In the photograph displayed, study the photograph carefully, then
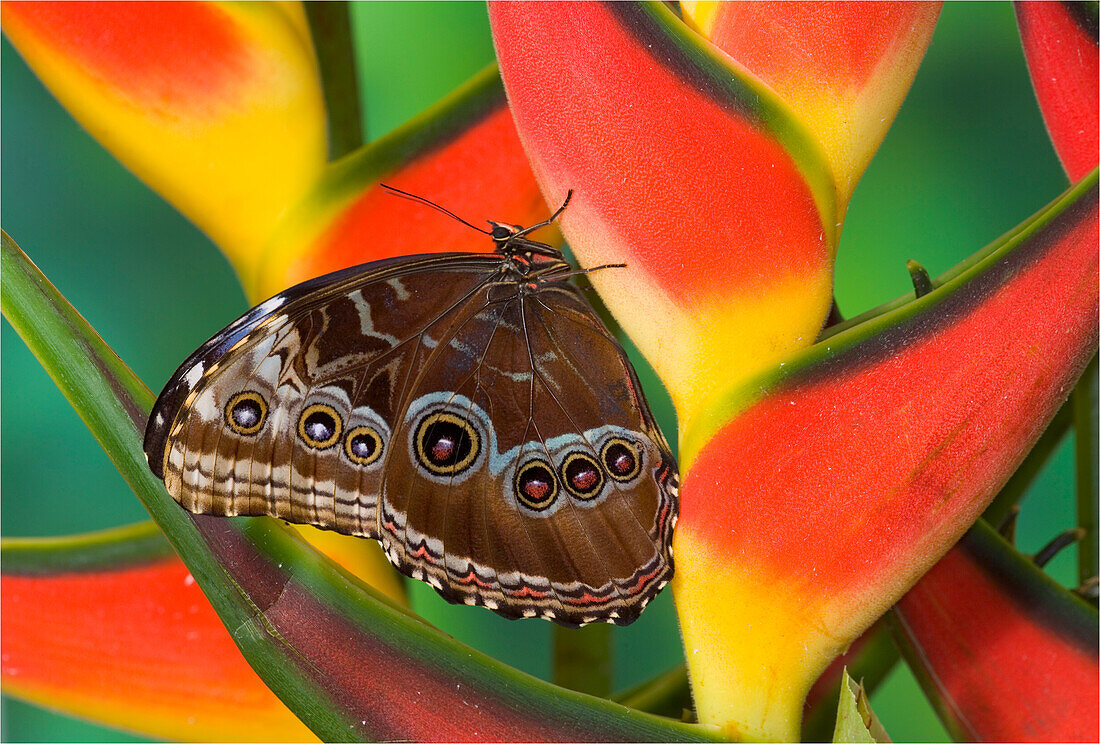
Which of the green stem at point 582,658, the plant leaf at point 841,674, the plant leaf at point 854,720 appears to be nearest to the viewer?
the plant leaf at point 854,720

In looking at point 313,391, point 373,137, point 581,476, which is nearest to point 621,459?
point 581,476

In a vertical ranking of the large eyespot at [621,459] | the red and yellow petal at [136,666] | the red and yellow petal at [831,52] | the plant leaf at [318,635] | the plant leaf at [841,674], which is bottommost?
the red and yellow petal at [136,666]

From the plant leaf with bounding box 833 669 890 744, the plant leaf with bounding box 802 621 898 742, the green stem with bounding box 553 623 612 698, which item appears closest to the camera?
the plant leaf with bounding box 833 669 890 744

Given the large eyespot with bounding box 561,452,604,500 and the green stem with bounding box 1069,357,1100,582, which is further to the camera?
the green stem with bounding box 1069,357,1100,582

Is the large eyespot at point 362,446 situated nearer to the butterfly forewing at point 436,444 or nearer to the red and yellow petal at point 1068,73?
the butterfly forewing at point 436,444

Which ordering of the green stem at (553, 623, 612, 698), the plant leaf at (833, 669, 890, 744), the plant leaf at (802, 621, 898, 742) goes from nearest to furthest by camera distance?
1. the plant leaf at (833, 669, 890, 744)
2. the plant leaf at (802, 621, 898, 742)
3. the green stem at (553, 623, 612, 698)

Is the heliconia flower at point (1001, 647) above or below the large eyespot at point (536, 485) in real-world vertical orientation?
below

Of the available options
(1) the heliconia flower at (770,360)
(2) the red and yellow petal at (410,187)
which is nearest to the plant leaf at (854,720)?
(1) the heliconia flower at (770,360)

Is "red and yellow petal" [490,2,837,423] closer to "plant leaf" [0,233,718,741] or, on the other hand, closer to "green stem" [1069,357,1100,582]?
"plant leaf" [0,233,718,741]

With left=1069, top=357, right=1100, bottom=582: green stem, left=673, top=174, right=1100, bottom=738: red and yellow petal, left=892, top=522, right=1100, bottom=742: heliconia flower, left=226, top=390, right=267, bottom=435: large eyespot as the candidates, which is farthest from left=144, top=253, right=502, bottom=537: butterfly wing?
left=1069, top=357, right=1100, bottom=582: green stem
